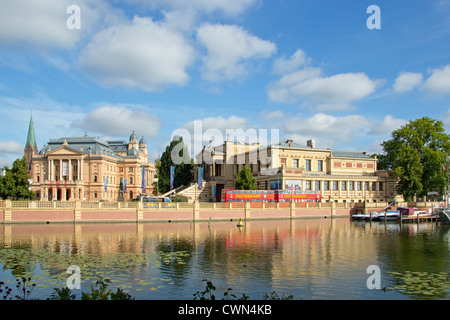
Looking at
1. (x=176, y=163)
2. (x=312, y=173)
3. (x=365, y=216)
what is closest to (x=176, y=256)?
(x=365, y=216)

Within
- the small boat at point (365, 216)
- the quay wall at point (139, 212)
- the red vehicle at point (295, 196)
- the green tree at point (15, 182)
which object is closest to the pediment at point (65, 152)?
the green tree at point (15, 182)

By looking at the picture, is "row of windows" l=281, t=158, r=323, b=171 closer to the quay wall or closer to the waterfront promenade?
the waterfront promenade

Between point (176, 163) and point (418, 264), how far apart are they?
7342 cm

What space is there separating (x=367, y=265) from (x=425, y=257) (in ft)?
24.6

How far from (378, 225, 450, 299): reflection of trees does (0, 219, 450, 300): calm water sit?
0.18 feet

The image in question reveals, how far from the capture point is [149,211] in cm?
6025

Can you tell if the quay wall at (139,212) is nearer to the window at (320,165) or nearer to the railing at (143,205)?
the railing at (143,205)

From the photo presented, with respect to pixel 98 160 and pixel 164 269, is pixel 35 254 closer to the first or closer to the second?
pixel 164 269

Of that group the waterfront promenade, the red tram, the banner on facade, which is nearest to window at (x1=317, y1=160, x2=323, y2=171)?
the red tram

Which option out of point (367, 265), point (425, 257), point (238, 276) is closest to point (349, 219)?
point (425, 257)

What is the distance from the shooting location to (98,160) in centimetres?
11581

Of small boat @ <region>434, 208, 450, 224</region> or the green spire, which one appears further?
the green spire

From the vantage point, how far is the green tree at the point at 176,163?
310 ft

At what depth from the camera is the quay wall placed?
5500cm
